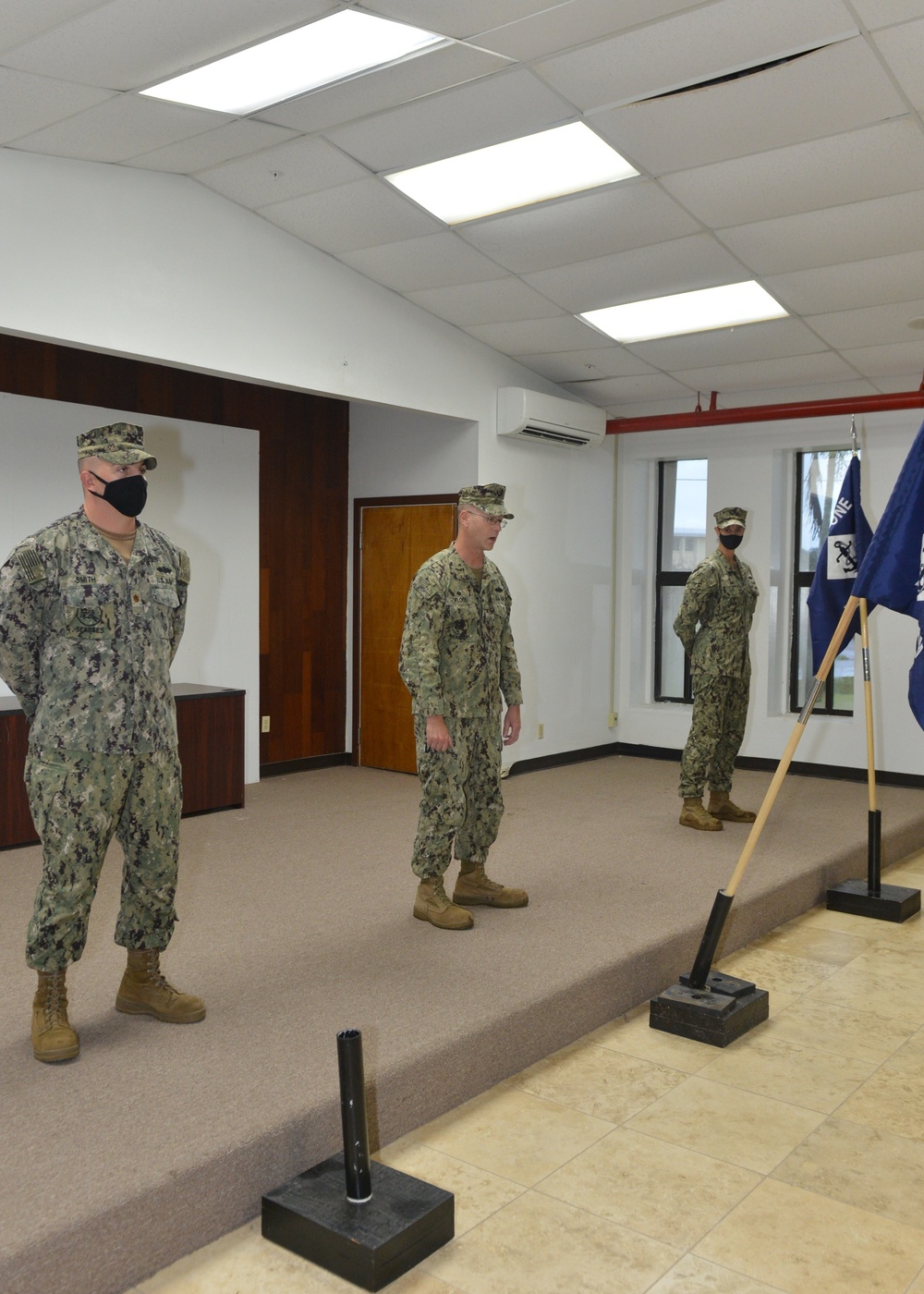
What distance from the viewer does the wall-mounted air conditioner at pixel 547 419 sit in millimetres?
6840

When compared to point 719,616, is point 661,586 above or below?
above

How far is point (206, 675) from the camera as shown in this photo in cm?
653

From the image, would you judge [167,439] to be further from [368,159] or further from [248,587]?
[368,159]

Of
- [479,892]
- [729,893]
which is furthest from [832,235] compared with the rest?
[479,892]

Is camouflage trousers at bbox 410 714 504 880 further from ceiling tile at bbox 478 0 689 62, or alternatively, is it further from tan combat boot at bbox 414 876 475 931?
ceiling tile at bbox 478 0 689 62

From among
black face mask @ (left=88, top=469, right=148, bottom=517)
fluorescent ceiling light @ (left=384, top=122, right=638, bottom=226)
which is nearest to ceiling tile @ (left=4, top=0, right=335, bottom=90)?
fluorescent ceiling light @ (left=384, top=122, right=638, bottom=226)

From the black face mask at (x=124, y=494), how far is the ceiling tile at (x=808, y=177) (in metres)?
2.83

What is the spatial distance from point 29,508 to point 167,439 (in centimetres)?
97

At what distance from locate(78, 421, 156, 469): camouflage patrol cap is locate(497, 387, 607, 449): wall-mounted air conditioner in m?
4.27

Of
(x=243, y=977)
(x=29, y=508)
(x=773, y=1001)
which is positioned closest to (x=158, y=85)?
(x=29, y=508)

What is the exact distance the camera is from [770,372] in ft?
22.5

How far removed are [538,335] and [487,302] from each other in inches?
20.8

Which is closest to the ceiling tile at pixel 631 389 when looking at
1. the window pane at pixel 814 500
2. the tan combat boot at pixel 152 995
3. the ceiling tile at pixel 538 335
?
the ceiling tile at pixel 538 335

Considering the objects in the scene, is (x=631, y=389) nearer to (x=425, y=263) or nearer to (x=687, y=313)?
(x=687, y=313)
